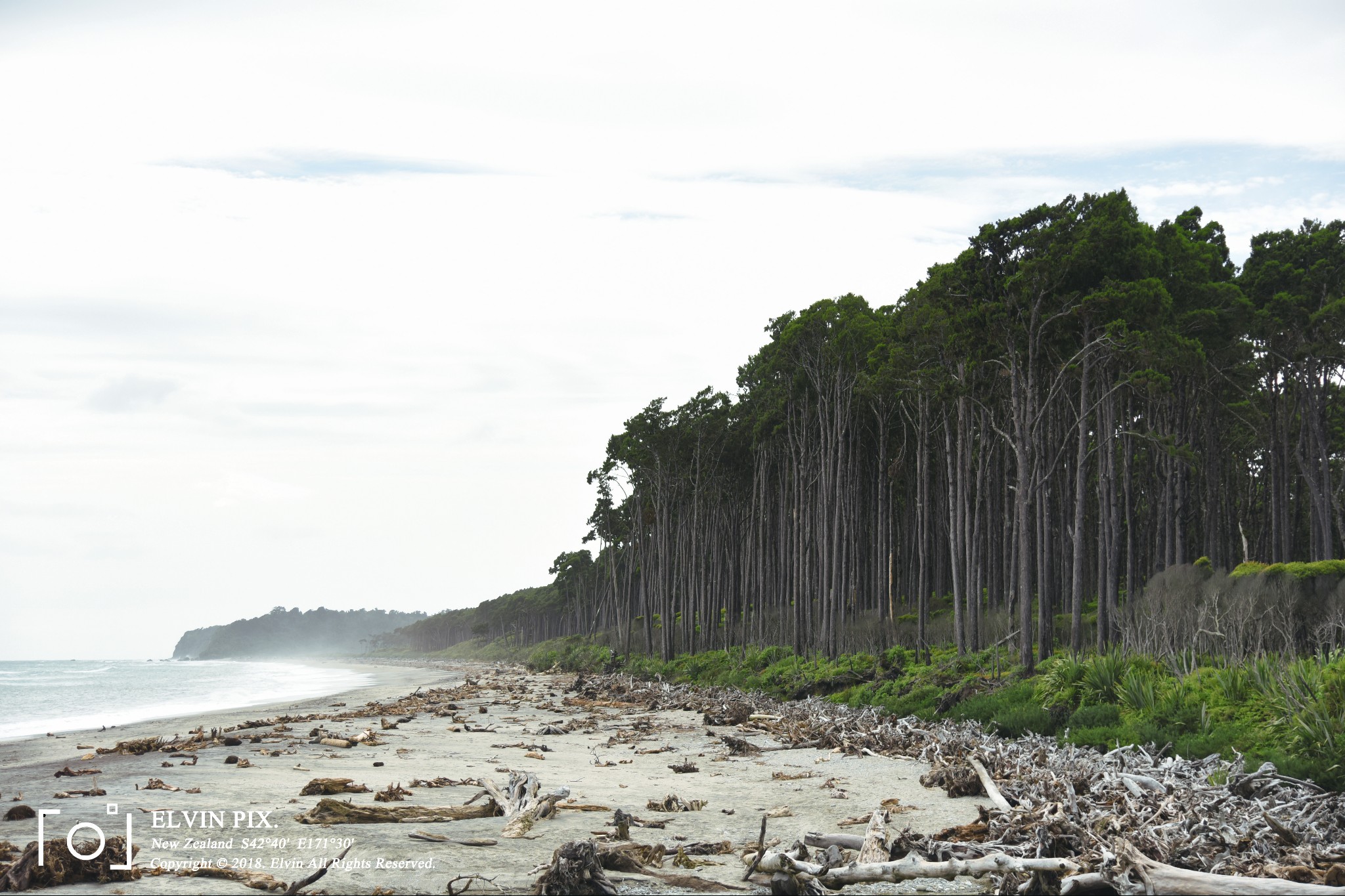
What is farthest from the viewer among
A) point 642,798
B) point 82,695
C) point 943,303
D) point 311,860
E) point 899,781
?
point 82,695

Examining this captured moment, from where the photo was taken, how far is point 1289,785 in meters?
8.70

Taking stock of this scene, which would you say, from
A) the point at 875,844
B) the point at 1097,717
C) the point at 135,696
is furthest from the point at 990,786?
the point at 135,696

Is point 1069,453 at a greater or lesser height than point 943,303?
lesser

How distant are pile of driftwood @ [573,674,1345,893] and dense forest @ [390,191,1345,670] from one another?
697 cm

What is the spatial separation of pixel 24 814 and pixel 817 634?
30097 millimetres

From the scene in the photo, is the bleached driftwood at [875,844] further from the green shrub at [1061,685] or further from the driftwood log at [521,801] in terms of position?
the green shrub at [1061,685]

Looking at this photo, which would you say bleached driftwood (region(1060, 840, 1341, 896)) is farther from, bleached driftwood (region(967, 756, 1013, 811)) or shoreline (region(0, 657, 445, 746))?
shoreline (region(0, 657, 445, 746))

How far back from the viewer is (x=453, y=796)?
10734mm

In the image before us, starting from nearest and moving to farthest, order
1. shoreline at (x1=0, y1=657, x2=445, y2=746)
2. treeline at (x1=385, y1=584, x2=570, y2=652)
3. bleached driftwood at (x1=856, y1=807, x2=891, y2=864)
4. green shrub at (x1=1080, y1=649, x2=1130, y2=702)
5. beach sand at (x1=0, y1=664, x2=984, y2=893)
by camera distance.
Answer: beach sand at (x1=0, y1=664, x2=984, y2=893), bleached driftwood at (x1=856, y1=807, x2=891, y2=864), green shrub at (x1=1080, y1=649, x2=1130, y2=702), shoreline at (x1=0, y1=657, x2=445, y2=746), treeline at (x1=385, y1=584, x2=570, y2=652)

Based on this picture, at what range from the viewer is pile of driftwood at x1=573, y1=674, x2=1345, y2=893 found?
21.2 ft

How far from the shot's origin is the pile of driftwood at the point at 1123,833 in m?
6.47

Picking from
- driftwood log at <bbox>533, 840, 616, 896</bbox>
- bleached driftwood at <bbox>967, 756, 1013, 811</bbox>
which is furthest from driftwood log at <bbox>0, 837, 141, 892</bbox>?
bleached driftwood at <bbox>967, 756, 1013, 811</bbox>

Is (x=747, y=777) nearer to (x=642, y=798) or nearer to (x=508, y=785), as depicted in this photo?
(x=642, y=798)

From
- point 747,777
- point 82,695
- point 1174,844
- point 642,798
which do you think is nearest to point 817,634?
point 747,777
